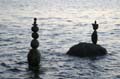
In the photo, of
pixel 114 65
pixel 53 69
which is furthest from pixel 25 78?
pixel 114 65

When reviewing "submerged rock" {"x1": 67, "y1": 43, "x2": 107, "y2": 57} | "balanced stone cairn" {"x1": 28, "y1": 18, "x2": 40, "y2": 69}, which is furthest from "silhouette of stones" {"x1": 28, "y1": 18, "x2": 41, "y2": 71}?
"submerged rock" {"x1": 67, "y1": 43, "x2": 107, "y2": 57}

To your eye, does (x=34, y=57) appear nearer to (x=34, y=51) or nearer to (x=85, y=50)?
(x=34, y=51)

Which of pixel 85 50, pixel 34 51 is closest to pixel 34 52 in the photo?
pixel 34 51

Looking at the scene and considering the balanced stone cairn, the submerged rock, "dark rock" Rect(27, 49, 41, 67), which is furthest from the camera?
the submerged rock

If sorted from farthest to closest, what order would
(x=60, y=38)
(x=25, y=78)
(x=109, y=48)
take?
(x=60, y=38) → (x=109, y=48) → (x=25, y=78)

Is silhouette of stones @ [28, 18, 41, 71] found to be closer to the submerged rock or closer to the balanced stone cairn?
the balanced stone cairn

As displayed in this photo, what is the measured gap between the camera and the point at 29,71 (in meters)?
25.5

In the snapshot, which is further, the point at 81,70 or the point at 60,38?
the point at 60,38

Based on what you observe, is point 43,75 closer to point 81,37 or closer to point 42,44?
point 42,44

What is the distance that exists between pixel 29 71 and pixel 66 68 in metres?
3.32

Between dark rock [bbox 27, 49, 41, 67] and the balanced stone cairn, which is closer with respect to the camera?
the balanced stone cairn

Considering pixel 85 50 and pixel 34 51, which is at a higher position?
pixel 34 51

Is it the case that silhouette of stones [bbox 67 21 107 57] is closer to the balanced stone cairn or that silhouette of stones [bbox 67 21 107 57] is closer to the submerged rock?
the submerged rock

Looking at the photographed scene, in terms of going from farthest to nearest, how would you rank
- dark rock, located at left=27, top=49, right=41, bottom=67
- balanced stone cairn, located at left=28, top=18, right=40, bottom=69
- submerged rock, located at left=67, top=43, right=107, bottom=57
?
1. submerged rock, located at left=67, top=43, right=107, bottom=57
2. dark rock, located at left=27, top=49, right=41, bottom=67
3. balanced stone cairn, located at left=28, top=18, right=40, bottom=69
